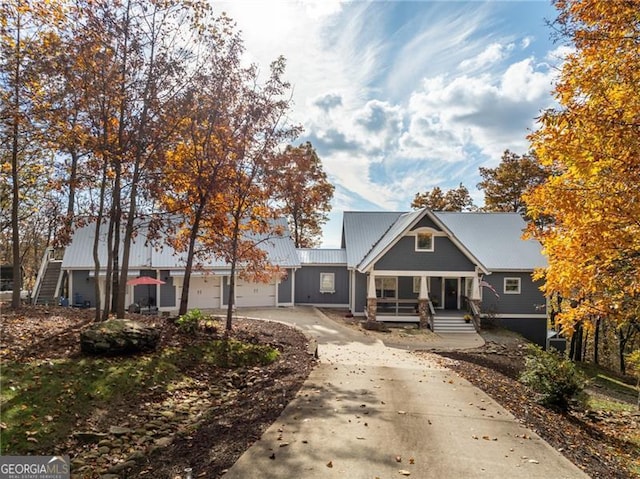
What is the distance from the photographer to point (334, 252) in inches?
1035

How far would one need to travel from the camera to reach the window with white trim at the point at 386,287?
22.7 metres

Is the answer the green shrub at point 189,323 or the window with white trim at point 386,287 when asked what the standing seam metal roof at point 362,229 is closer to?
the window with white trim at point 386,287

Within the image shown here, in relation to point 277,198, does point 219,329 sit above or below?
below

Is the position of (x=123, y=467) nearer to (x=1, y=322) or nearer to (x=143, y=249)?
(x=1, y=322)

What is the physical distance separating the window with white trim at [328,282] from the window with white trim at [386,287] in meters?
3.31

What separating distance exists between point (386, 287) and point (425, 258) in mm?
3856

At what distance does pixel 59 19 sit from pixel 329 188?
2619 centimetres

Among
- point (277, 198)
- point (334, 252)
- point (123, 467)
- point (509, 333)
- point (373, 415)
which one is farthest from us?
point (334, 252)

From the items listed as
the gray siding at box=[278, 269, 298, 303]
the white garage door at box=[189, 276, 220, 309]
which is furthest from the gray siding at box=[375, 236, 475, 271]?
the white garage door at box=[189, 276, 220, 309]

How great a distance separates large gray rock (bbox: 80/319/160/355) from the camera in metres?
8.02

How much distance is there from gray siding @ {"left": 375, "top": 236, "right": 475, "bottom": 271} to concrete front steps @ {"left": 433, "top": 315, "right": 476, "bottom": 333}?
99.5 inches

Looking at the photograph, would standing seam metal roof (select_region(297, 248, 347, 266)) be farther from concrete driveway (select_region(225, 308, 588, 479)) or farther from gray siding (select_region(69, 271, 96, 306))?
concrete driveway (select_region(225, 308, 588, 479))

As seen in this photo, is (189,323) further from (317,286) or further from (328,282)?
(328,282)

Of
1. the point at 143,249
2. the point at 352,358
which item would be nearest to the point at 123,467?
the point at 352,358
